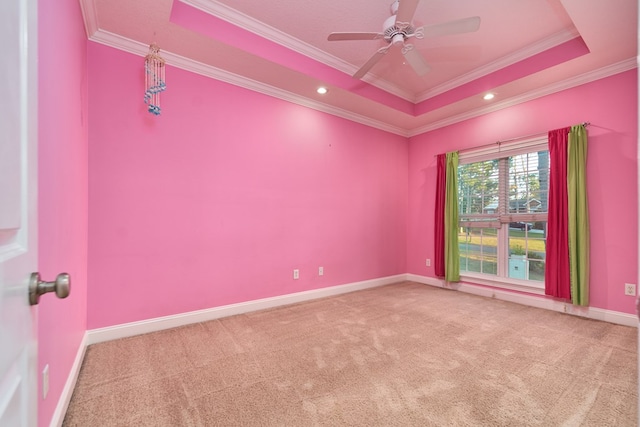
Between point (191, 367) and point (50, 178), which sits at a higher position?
point (50, 178)

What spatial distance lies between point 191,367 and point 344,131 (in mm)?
3301

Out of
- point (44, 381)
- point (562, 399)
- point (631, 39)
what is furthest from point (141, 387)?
point (631, 39)

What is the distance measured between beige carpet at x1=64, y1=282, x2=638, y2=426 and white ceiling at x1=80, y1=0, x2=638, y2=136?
8.43 feet

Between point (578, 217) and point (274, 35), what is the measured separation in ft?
12.1

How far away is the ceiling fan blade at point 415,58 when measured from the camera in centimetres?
233

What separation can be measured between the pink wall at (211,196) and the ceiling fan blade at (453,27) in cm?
184

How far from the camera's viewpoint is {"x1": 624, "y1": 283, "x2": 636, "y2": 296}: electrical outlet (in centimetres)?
270

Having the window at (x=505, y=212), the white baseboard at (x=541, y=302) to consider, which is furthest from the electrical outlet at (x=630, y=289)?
the window at (x=505, y=212)

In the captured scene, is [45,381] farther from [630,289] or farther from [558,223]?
[630,289]

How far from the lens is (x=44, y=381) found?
1.20 m

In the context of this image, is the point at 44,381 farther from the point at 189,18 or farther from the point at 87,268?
the point at 189,18

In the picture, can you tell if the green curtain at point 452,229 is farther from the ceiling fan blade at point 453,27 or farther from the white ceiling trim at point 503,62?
Answer: the ceiling fan blade at point 453,27

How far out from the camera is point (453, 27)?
80.4 inches

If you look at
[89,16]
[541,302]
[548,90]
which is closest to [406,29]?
[548,90]
